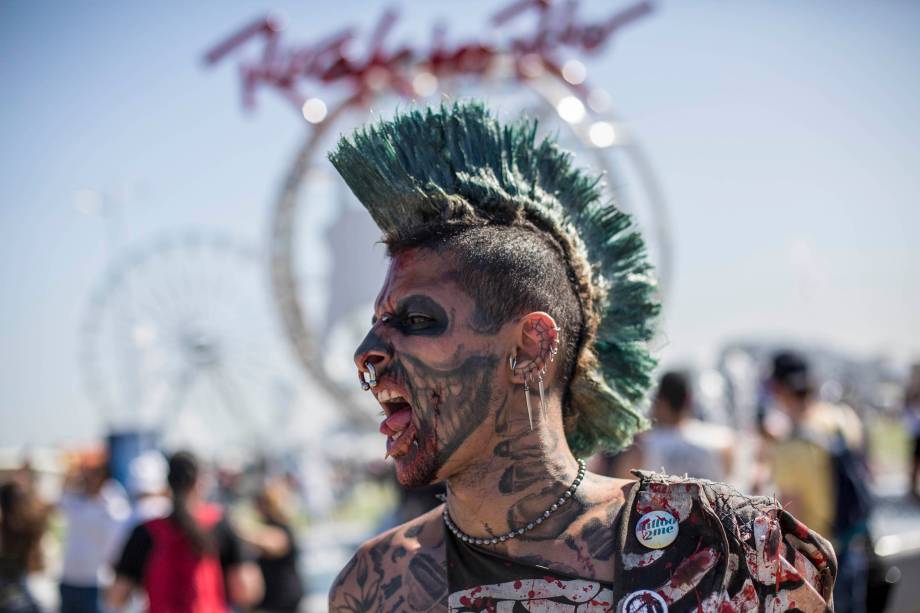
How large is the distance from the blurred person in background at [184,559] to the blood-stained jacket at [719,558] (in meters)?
3.47

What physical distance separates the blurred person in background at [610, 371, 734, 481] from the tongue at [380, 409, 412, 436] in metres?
2.89

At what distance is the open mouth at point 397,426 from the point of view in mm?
2031

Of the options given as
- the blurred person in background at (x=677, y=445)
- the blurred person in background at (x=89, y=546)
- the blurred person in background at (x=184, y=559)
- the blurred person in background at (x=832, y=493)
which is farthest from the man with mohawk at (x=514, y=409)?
the blurred person in background at (x=89, y=546)

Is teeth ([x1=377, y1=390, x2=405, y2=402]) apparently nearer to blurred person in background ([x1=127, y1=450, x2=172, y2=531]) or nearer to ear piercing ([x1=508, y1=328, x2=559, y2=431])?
ear piercing ([x1=508, y1=328, x2=559, y2=431])

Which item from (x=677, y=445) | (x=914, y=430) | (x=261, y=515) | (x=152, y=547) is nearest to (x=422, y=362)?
(x=677, y=445)

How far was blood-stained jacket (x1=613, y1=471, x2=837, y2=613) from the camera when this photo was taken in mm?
1814

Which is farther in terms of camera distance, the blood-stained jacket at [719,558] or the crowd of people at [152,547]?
the crowd of people at [152,547]

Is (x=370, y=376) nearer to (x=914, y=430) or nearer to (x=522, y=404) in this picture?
(x=522, y=404)

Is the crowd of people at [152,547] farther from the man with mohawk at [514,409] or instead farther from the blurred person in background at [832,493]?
the man with mohawk at [514,409]

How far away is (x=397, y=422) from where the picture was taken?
2059 millimetres

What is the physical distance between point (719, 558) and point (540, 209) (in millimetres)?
824

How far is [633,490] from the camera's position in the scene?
6.55ft

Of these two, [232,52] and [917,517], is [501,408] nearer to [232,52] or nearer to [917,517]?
[917,517]

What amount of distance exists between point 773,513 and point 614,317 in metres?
0.62
